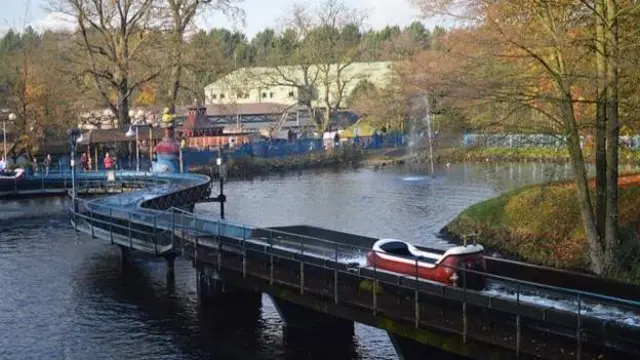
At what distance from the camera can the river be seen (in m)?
21.0

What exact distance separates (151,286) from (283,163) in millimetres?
48287

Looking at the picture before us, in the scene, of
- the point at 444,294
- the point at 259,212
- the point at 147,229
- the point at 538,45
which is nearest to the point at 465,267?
the point at 444,294

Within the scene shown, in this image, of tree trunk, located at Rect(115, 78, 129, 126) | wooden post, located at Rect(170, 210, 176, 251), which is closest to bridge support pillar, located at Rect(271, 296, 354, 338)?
wooden post, located at Rect(170, 210, 176, 251)

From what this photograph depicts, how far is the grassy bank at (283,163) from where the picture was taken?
229 feet

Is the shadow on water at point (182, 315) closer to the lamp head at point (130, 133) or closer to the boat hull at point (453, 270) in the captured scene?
the boat hull at point (453, 270)

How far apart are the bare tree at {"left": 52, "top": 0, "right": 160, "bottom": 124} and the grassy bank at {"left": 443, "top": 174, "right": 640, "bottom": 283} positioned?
3603 cm

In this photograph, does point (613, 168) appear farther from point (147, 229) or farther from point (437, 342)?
point (147, 229)

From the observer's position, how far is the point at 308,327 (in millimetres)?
21500

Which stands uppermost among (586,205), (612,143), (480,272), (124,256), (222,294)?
(612,143)

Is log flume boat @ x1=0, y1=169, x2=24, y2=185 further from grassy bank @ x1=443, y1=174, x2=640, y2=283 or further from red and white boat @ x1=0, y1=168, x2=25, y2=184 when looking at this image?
grassy bank @ x1=443, y1=174, x2=640, y2=283

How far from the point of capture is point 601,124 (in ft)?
81.7

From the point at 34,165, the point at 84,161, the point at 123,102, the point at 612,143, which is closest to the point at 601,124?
the point at 612,143

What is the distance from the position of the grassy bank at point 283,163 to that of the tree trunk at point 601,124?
44433mm

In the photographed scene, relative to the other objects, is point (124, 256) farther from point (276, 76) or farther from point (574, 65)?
point (276, 76)
